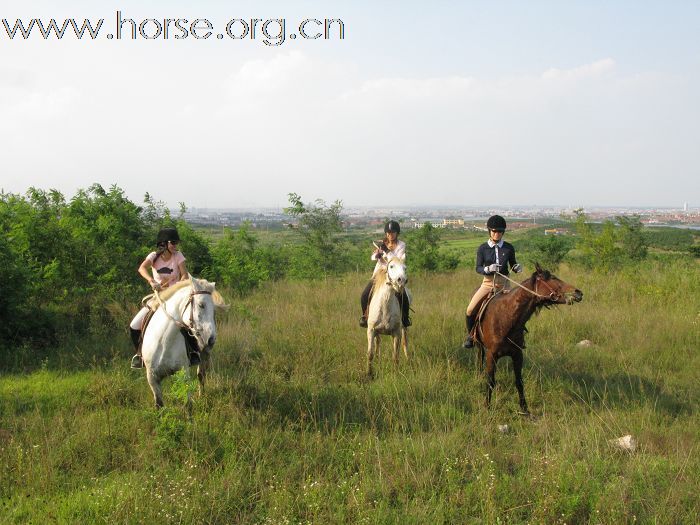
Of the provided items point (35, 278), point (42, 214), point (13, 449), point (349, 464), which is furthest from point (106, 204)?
point (349, 464)

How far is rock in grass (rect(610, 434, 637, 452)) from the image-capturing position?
4938mm

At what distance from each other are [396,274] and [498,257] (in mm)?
1579

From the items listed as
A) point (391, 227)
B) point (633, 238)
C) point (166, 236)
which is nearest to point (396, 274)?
point (391, 227)

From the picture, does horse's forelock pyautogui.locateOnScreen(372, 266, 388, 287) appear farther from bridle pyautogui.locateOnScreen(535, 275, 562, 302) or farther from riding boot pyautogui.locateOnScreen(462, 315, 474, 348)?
bridle pyautogui.locateOnScreen(535, 275, 562, 302)

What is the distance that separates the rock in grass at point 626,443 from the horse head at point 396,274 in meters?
3.15

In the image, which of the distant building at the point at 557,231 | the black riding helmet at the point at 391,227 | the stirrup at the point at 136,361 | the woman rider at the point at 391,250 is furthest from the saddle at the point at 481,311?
the distant building at the point at 557,231

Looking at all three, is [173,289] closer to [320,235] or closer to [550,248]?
[320,235]

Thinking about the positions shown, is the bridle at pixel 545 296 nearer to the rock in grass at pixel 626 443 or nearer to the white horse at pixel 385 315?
the rock in grass at pixel 626 443

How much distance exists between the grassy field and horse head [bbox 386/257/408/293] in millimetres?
1296

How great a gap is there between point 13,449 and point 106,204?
7.49 metres

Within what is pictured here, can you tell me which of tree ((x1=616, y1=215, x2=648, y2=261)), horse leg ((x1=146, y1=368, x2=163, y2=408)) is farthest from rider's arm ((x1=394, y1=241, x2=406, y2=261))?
tree ((x1=616, y1=215, x2=648, y2=261))

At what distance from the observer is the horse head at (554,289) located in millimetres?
5312

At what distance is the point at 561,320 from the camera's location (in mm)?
9609

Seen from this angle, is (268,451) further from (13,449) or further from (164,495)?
(13,449)
